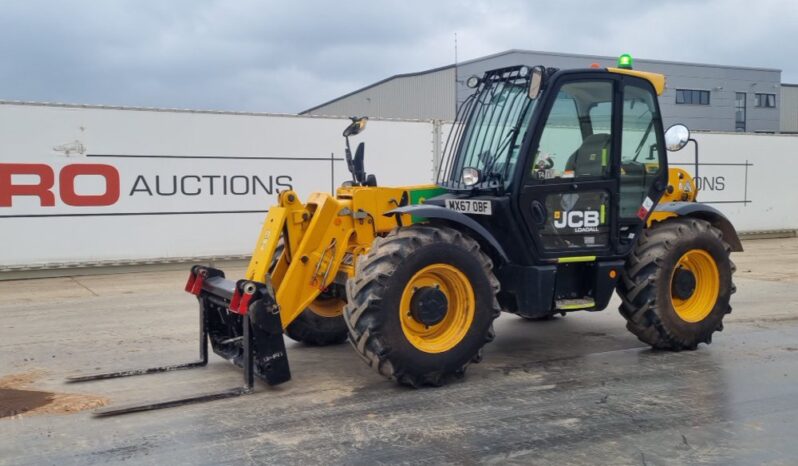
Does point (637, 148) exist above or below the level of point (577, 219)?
above

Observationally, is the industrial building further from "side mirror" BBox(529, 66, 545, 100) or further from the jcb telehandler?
"side mirror" BBox(529, 66, 545, 100)

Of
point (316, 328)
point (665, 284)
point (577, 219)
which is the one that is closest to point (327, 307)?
point (316, 328)

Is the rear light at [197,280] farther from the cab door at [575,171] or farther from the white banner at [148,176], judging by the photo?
the white banner at [148,176]

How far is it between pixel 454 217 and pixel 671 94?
124 ft

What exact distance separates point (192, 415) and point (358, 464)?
1.47 m

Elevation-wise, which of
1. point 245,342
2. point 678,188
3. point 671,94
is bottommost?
point 245,342

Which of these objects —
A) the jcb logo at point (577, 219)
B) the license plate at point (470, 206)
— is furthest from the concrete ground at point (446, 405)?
the license plate at point (470, 206)

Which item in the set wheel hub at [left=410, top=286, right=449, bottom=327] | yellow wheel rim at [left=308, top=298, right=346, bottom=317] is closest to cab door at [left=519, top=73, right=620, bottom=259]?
wheel hub at [left=410, top=286, right=449, bottom=327]

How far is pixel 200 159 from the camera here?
13977mm

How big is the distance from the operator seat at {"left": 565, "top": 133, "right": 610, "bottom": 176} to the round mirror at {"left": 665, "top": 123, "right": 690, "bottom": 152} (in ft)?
3.04

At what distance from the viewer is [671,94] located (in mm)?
40438

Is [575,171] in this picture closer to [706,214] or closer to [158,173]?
[706,214]

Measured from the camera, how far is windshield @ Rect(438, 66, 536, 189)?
21.0 feet

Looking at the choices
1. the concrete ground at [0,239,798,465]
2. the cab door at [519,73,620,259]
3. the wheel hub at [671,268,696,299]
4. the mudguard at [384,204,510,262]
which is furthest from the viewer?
the wheel hub at [671,268,696,299]
